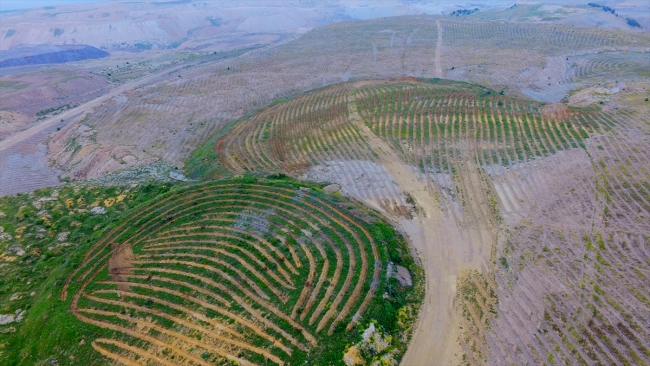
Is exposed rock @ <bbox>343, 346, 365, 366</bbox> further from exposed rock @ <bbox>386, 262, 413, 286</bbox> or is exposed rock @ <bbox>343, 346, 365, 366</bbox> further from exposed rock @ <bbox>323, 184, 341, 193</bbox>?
exposed rock @ <bbox>323, 184, 341, 193</bbox>

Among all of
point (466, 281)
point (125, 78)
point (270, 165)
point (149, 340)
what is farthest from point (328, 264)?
point (125, 78)

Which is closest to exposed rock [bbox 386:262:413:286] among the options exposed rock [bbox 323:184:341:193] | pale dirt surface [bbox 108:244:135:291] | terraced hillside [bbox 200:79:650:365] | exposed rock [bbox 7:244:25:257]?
terraced hillside [bbox 200:79:650:365]

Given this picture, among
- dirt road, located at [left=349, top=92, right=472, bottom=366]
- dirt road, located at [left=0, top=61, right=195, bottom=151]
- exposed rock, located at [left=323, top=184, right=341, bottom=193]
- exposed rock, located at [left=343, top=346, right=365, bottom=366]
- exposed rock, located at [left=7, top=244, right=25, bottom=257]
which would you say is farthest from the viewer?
Result: dirt road, located at [left=0, top=61, right=195, bottom=151]

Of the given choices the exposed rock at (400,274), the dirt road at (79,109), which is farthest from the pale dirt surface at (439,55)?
the dirt road at (79,109)

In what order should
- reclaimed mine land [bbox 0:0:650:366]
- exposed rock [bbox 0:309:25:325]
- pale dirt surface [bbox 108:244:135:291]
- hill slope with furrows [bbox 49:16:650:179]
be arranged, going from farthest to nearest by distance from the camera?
hill slope with furrows [bbox 49:16:650:179] → pale dirt surface [bbox 108:244:135:291] → exposed rock [bbox 0:309:25:325] → reclaimed mine land [bbox 0:0:650:366]

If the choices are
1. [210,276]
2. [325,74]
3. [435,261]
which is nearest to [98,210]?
[210,276]

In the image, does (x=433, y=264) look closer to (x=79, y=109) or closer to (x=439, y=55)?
(x=439, y=55)

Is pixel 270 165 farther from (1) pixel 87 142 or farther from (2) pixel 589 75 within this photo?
(2) pixel 589 75
